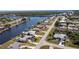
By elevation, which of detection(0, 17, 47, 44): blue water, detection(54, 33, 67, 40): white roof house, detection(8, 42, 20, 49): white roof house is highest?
detection(0, 17, 47, 44): blue water

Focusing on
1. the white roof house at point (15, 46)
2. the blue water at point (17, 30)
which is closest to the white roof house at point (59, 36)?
the blue water at point (17, 30)

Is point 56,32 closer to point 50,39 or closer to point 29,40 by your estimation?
point 50,39

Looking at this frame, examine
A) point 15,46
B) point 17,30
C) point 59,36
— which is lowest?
point 15,46

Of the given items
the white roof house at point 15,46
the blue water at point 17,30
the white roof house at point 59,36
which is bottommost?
the white roof house at point 15,46

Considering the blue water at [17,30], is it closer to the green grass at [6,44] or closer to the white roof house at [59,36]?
the green grass at [6,44]

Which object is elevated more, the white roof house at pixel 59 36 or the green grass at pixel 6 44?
the white roof house at pixel 59 36

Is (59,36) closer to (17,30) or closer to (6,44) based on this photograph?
(17,30)

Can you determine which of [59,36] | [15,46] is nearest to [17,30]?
[15,46]

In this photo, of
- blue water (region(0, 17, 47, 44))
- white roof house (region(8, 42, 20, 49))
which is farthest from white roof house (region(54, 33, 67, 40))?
white roof house (region(8, 42, 20, 49))

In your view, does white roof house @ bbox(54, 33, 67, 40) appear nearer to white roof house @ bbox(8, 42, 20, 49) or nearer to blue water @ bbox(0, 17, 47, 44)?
blue water @ bbox(0, 17, 47, 44)
